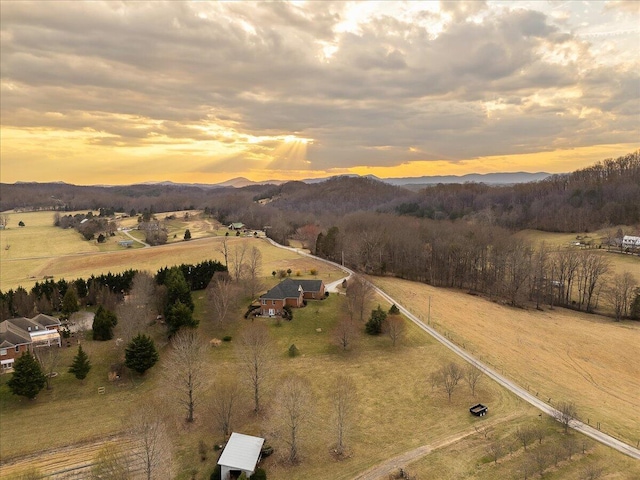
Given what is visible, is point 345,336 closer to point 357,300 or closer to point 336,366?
point 336,366

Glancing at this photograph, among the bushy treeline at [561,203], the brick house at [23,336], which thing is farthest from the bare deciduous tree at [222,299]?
the bushy treeline at [561,203]

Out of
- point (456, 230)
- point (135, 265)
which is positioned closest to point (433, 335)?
point (456, 230)

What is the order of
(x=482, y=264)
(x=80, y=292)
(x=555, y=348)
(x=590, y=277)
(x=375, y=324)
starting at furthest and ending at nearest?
(x=482, y=264)
(x=590, y=277)
(x=80, y=292)
(x=555, y=348)
(x=375, y=324)

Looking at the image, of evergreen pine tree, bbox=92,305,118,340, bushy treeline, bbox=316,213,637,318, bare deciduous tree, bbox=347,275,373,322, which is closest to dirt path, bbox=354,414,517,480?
bare deciduous tree, bbox=347,275,373,322

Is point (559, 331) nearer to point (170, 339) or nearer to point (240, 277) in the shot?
point (240, 277)

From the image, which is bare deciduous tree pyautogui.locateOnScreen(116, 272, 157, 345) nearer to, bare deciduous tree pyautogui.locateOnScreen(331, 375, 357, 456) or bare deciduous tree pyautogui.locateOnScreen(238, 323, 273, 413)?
bare deciduous tree pyautogui.locateOnScreen(238, 323, 273, 413)

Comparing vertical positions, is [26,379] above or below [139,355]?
below

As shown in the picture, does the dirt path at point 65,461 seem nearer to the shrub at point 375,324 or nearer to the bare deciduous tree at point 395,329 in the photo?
the shrub at point 375,324

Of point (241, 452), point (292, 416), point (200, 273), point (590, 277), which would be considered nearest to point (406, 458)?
point (292, 416)

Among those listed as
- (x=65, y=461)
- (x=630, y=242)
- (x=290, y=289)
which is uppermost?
(x=630, y=242)
